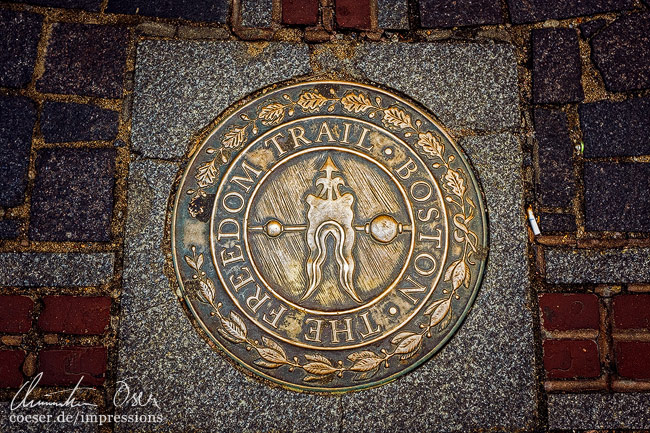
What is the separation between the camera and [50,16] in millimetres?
2184

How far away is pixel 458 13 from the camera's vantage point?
2199mm

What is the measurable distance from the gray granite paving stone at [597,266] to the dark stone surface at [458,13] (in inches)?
42.9

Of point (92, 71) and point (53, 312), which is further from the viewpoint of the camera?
point (92, 71)

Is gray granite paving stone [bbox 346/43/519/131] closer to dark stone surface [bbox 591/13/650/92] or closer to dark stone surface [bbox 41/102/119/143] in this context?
dark stone surface [bbox 591/13/650/92]

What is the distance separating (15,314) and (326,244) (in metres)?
1.33

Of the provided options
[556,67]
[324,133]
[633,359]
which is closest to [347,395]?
[324,133]

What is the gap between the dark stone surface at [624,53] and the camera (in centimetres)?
217

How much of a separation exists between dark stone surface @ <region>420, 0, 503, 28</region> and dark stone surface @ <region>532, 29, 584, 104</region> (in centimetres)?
22

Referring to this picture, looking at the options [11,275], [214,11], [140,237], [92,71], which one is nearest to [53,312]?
[11,275]

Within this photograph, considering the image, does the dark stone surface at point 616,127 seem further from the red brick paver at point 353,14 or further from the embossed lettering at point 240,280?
the embossed lettering at point 240,280

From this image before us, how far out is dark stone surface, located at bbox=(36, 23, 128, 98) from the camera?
2.14 meters

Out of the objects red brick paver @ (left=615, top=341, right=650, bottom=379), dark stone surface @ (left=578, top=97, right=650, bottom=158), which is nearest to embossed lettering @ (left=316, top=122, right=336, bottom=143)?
dark stone surface @ (left=578, top=97, right=650, bottom=158)

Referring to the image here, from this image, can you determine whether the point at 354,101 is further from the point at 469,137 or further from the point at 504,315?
the point at 504,315

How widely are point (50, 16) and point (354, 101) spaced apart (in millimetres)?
1433
